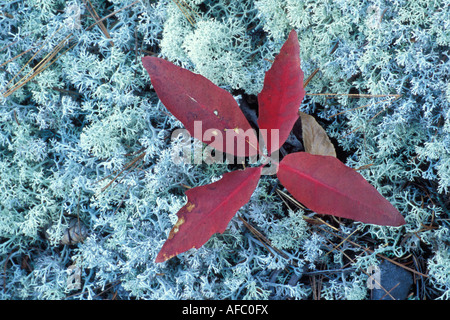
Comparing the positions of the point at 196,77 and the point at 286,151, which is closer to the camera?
the point at 196,77

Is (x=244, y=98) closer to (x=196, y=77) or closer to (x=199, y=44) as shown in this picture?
(x=199, y=44)

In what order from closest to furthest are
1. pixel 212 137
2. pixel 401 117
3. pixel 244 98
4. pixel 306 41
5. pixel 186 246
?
1. pixel 186 246
2. pixel 212 137
3. pixel 401 117
4. pixel 306 41
5. pixel 244 98

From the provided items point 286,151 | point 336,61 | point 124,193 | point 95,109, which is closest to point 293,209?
point 286,151

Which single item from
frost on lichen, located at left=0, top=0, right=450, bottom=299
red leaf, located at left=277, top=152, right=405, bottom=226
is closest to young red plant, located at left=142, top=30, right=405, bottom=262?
red leaf, located at left=277, top=152, right=405, bottom=226

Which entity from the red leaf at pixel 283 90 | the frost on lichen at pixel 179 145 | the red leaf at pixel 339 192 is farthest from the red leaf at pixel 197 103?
the frost on lichen at pixel 179 145

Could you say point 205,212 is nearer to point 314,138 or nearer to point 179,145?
point 179,145

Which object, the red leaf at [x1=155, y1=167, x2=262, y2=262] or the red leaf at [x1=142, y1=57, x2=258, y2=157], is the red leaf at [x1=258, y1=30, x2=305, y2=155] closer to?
the red leaf at [x1=142, y1=57, x2=258, y2=157]
